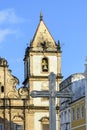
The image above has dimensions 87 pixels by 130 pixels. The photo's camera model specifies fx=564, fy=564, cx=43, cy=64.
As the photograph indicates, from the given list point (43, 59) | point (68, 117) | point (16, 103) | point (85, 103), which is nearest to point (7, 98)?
point (16, 103)

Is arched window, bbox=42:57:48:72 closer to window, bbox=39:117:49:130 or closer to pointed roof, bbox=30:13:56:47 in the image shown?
pointed roof, bbox=30:13:56:47

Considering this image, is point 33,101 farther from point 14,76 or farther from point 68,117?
point 68,117

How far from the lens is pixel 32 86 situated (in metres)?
59.2

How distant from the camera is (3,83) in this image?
196 ft

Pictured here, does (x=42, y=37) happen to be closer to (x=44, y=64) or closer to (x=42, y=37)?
(x=42, y=37)

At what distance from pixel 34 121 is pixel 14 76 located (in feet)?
17.7

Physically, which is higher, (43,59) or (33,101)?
(43,59)

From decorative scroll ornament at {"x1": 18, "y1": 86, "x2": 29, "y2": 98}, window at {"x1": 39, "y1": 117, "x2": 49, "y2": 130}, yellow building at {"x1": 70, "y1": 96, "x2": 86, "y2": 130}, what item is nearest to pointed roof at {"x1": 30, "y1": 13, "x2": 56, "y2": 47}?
decorative scroll ornament at {"x1": 18, "y1": 86, "x2": 29, "y2": 98}

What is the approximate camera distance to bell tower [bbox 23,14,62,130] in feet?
192

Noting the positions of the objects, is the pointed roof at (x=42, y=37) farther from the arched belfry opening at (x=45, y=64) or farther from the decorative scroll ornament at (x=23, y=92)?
the decorative scroll ornament at (x=23, y=92)

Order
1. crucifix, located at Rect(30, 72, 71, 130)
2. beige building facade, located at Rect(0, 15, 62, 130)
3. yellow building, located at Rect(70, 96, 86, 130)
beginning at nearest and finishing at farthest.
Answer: crucifix, located at Rect(30, 72, 71, 130)
yellow building, located at Rect(70, 96, 86, 130)
beige building facade, located at Rect(0, 15, 62, 130)

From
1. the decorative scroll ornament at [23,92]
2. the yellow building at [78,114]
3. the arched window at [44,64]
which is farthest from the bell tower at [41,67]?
the yellow building at [78,114]

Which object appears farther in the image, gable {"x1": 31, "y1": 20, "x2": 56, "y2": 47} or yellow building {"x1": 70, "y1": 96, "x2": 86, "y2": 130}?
gable {"x1": 31, "y1": 20, "x2": 56, "y2": 47}

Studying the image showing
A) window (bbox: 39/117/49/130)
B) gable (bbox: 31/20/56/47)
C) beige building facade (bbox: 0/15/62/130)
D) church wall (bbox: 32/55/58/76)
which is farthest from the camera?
gable (bbox: 31/20/56/47)
